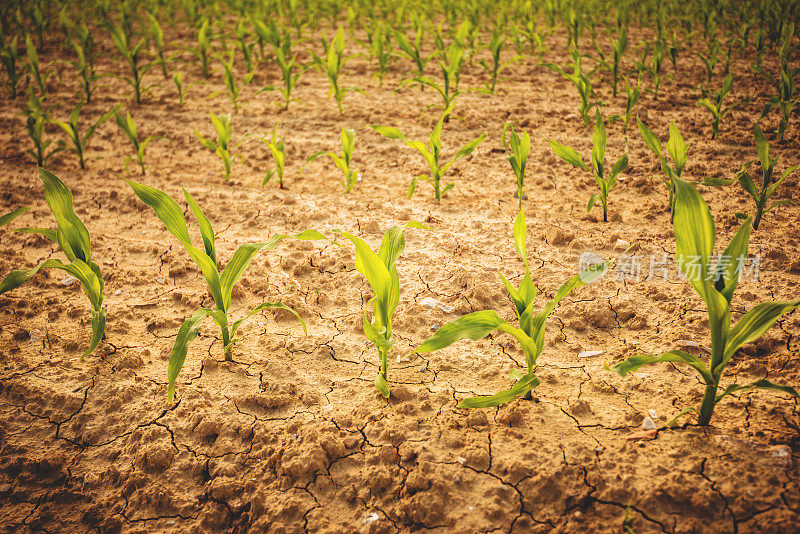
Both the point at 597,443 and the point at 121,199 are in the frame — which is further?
the point at 121,199

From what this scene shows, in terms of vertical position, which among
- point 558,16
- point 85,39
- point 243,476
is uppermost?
point 558,16

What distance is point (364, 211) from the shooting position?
3.08 meters

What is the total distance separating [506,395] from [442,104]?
3283 mm

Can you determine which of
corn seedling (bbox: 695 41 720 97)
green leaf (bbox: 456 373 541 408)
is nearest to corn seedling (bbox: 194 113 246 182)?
green leaf (bbox: 456 373 541 408)

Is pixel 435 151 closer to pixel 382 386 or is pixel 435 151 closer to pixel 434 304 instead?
pixel 434 304

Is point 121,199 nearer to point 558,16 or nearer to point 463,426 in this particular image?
point 463,426

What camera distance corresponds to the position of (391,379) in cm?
199

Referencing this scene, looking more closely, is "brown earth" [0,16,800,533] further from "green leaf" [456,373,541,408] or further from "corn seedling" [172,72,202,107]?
"corn seedling" [172,72,202,107]

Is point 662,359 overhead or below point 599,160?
below

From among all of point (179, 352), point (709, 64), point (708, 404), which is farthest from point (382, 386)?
point (709, 64)

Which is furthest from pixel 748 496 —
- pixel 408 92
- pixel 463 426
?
pixel 408 92

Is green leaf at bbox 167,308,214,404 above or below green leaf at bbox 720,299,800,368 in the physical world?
below

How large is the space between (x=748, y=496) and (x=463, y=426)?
848mm

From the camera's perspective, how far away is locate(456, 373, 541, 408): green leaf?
5.54ft
